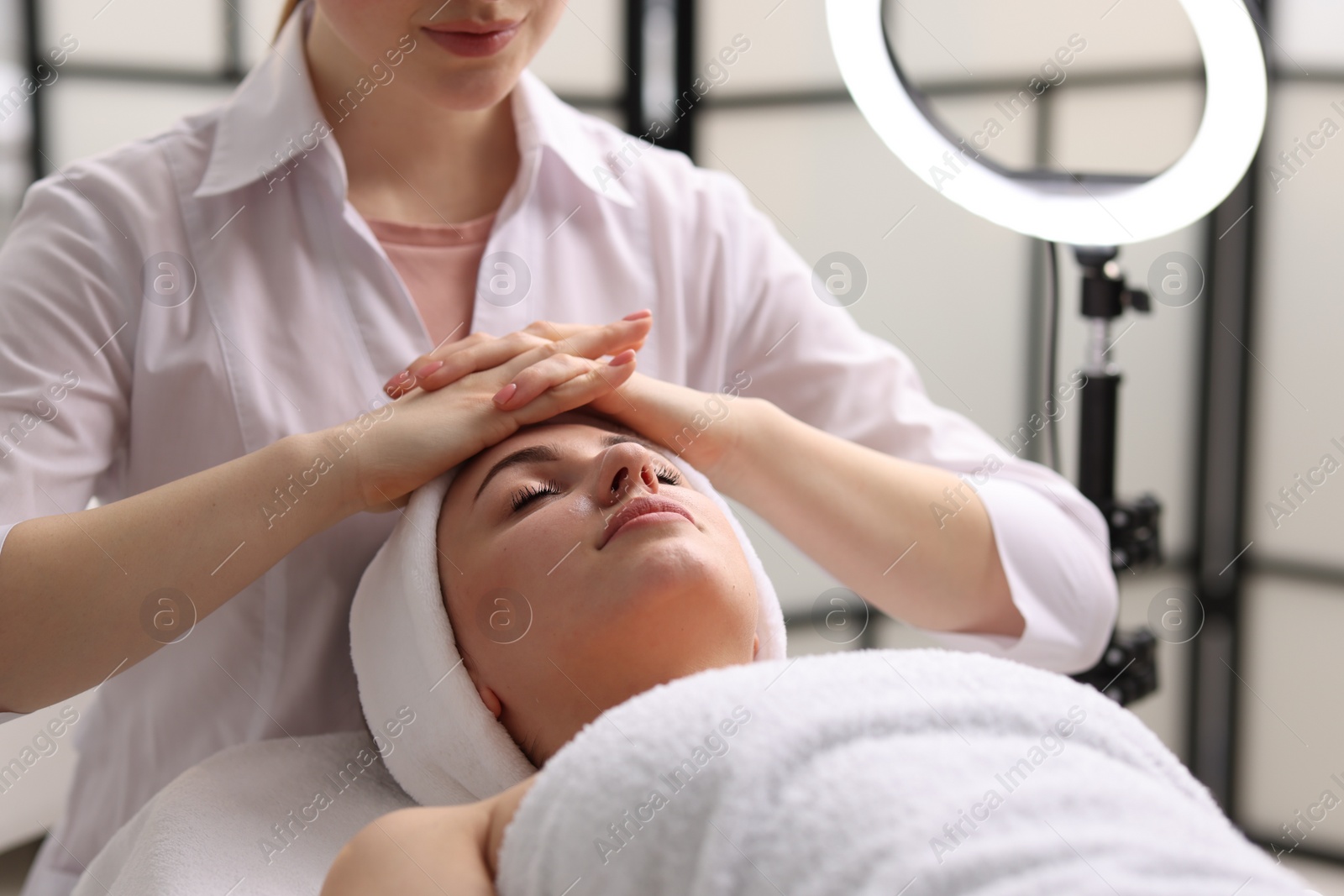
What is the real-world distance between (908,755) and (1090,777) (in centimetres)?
11

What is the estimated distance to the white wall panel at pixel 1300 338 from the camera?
1.97 meters

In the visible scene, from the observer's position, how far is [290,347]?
1.08m

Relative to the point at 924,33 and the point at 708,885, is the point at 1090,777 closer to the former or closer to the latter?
the point at 708,885

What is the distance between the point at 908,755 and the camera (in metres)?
0.67

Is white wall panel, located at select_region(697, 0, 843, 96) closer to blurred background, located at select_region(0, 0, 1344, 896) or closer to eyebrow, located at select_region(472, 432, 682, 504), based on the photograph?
blurred background, located at select_region(0, 0, 1344, 896)

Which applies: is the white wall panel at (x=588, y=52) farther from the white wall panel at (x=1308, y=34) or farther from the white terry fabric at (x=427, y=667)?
the white terry fabric at (x=427, y=667)

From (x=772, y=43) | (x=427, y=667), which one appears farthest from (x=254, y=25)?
(x=427, y=667)

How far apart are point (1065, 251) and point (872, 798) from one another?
207 centimetres

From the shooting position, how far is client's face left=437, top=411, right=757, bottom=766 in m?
0.89

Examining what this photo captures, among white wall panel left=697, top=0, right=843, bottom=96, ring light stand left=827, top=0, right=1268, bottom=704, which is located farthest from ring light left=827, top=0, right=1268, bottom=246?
white wall panel left=697, top=0, right=843, bottom=96

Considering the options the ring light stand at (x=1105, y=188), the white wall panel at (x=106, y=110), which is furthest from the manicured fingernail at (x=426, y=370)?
the white wall panel at (x=106, y=110)

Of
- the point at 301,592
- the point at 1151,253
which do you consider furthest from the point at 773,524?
the point at 1151,253

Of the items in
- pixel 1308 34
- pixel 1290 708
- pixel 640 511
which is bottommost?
pixel 1290 708

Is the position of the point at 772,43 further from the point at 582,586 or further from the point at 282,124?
the point at 582,586
